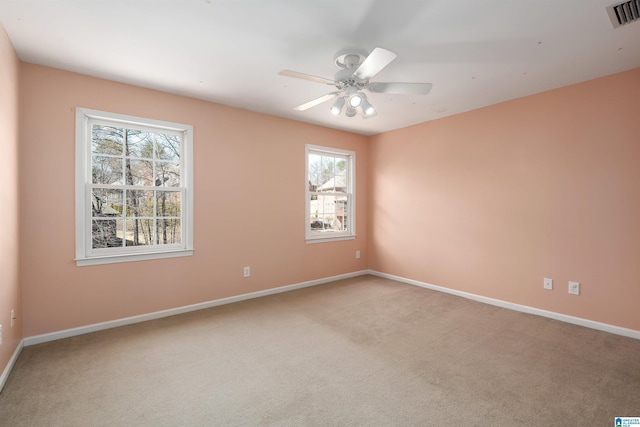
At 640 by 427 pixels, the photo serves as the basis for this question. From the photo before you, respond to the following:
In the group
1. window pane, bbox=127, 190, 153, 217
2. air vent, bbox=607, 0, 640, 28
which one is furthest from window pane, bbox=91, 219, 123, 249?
air vent, bbox=607, 0, 640, 28

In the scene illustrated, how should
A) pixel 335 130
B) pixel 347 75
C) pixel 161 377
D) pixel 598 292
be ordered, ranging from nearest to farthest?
pixel 161 377
pixel 347 75
pixel 598 292
pixel 335 130

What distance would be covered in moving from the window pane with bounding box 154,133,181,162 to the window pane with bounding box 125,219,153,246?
77cm

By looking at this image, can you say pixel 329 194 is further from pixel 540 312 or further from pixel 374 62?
pixel 540 312

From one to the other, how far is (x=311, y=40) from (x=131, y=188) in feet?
7.90

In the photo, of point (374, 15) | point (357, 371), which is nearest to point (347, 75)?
point (374, 15)

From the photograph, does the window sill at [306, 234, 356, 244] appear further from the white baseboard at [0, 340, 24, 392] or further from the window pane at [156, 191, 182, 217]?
the white baseboard at [0, 340, 24, 392]

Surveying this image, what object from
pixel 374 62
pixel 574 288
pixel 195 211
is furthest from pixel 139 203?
pixel 574 288

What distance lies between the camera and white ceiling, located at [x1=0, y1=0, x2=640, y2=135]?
200 cm

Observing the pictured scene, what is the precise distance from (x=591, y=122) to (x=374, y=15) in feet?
8.77

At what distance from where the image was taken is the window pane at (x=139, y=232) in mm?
3293

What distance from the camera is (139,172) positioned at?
3348 mm

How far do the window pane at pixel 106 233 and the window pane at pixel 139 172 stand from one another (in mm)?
463

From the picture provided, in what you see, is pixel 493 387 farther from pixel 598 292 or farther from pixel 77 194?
pixel 77 194

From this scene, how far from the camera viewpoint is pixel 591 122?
10.2 ft
